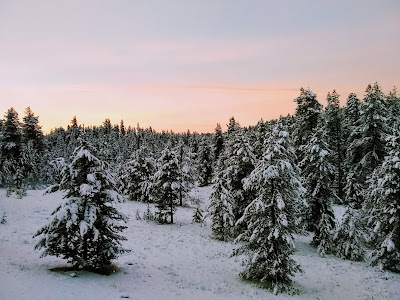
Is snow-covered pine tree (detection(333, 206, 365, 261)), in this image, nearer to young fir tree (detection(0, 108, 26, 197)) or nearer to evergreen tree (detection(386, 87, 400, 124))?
evergreen tree (detection(386, 87, 400, 124))

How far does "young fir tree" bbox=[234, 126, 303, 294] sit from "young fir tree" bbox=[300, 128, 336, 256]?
9.25 metres

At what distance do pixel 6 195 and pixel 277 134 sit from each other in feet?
113

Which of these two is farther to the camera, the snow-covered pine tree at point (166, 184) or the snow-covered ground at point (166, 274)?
the snow-covered pine tree at point (166, 184)

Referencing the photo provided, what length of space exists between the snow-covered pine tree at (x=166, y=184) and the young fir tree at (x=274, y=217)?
19.5m

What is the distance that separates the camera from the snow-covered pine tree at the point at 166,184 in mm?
39562

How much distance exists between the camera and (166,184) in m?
39.4

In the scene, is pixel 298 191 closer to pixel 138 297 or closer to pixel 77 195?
pixel 138 297

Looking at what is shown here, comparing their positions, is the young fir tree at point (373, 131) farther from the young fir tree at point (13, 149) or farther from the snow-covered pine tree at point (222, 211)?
the young fir tree at point (13, 149)

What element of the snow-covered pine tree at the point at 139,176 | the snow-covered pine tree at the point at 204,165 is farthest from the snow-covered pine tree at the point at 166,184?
the snow-covered pine tree at the point at 204,165

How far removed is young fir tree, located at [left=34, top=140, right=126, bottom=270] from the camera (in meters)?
17.8

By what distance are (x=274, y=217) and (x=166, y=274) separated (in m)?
7.48

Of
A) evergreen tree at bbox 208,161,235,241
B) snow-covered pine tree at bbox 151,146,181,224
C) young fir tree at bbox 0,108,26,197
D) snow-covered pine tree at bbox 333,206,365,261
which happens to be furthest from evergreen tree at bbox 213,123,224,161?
snow-covered pine tree at bbox 333,206,365,261

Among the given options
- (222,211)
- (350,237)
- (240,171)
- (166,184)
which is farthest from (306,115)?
(166,184)

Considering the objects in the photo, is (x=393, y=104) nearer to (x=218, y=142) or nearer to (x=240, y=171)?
(x=218, y=142)
